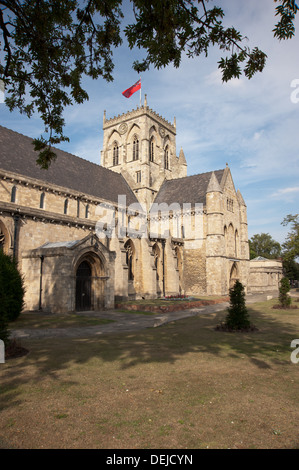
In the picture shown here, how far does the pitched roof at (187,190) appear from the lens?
41625mm

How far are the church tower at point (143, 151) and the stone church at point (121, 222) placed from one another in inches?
6.9

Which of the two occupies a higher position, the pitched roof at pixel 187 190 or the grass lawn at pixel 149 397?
the pitched roof at pixel 187 190

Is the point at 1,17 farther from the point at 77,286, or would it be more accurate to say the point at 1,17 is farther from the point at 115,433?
the point at 77,286

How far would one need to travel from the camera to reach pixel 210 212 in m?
38.0

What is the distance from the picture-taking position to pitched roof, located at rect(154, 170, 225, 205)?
41.6 meters

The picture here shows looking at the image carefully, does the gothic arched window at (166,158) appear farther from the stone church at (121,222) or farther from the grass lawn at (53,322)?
the grass lawn at (53,322)

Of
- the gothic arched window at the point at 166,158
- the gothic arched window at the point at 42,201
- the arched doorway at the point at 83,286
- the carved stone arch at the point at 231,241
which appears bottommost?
the arched doorway at the point at 83,286

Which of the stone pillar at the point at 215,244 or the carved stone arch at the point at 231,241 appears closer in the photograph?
the stone pillar at the point at 215,244

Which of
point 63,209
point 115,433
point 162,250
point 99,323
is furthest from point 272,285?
point 115,433

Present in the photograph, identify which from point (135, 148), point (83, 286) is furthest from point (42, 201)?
point (135, 148)

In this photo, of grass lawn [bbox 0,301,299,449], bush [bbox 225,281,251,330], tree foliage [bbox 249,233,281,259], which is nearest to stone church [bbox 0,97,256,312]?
bush [bbox 225,281,251,330]

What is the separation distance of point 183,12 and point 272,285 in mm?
49199

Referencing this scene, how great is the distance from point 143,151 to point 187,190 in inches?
388

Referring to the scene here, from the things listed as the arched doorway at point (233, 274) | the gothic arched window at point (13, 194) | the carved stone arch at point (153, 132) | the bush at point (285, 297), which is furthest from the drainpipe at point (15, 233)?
the carved stone arch at point (153, 132)
